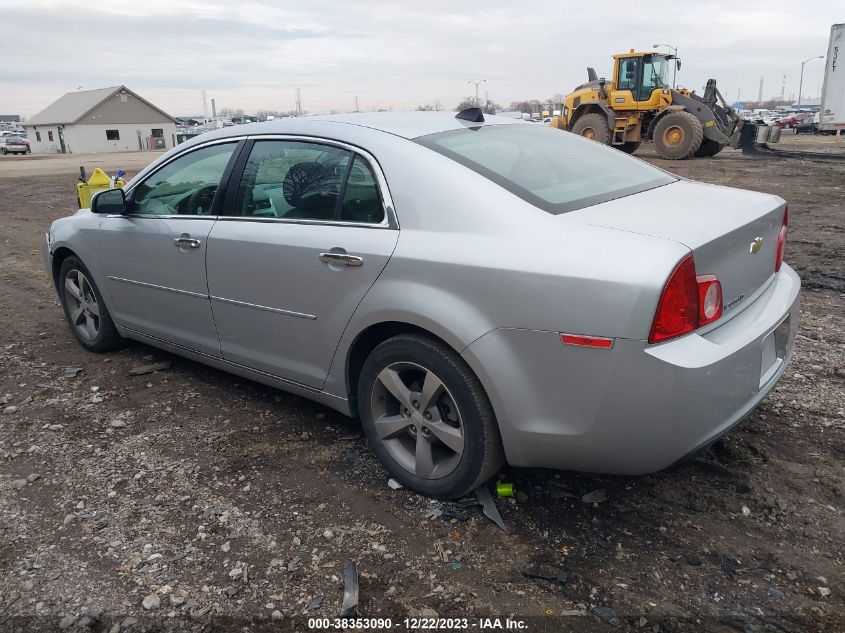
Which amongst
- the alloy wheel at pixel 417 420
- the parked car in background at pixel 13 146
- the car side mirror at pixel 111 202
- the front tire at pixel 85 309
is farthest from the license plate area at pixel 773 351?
the parked car in background at pixel 13 146

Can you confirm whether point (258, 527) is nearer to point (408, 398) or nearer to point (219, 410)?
point (408, 398)

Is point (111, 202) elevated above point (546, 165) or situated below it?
below

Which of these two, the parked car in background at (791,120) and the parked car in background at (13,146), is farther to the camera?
the parked car in background at (13,146)

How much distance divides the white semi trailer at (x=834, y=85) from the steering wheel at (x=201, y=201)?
29337 mm

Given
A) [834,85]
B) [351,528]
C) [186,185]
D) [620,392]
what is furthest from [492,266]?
[834,85]

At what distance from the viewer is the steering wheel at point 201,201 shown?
12.3 feet

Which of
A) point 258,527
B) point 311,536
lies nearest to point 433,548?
point 311,536

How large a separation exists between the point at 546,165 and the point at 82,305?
359 centimetres

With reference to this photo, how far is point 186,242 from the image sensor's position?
3.71 metres

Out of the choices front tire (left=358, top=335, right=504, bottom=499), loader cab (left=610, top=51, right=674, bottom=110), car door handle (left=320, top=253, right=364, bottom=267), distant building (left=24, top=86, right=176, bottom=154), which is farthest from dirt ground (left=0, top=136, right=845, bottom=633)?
distant building (left=24, top=86, right=176, bottom=154)

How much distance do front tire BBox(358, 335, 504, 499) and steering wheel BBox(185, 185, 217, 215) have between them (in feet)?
4.78

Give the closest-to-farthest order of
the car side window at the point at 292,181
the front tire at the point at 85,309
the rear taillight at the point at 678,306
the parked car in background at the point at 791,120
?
the rear taillight at the point at 678,306, the car side window at the point at 292,181, the front tire at the point at 85,309, the parked car in background at the point at 791,120

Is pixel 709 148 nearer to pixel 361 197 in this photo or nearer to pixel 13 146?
pixel 361 197

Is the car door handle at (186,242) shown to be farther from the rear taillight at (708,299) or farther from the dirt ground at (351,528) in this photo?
the rear taillight at (708,299)
